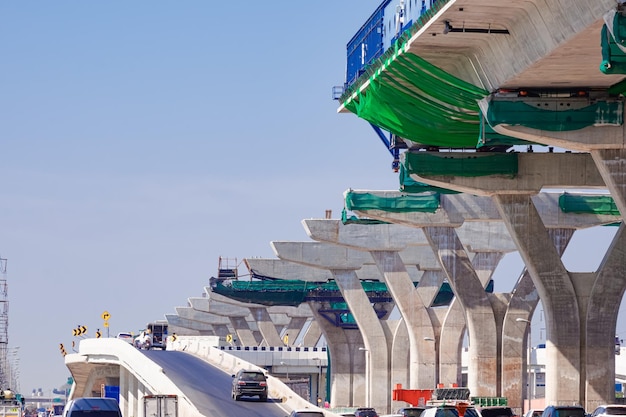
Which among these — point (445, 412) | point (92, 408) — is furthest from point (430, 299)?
point (445, 412)

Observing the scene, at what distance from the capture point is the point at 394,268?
9469 cm

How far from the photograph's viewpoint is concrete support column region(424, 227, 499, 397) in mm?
72875

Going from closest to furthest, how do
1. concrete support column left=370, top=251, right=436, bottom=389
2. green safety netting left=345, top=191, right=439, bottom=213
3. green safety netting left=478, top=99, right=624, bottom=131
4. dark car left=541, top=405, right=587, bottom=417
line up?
dark car left=541, top=405, right=587, bottom=417 < green safety netting left=478, top=99, right=624, bottom=131 < green safety netting left=345, top=191, right=439, bottom=213 < concrete support column left=370, top=251, right=436, bottom=389

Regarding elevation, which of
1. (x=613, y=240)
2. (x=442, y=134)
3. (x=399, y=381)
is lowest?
(x=399, y=381)

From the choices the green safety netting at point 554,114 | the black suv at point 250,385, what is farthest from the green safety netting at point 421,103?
the black suv at point 250,385

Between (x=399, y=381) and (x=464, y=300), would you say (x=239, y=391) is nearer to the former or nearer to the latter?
(x=464, y=300)

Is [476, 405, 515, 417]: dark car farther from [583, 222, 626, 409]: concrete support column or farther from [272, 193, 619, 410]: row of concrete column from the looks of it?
[583, 222, 626, 409]: concrete support column

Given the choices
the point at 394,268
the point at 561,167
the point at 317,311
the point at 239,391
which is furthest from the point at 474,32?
the point at 317,311

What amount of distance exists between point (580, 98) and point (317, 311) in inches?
3231

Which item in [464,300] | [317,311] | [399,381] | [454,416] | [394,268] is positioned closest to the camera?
[454,416]

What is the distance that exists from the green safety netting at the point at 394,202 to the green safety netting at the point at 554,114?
95.8ft

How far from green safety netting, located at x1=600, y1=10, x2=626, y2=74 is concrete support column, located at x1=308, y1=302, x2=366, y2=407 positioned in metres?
88.7

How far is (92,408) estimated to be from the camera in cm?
4066

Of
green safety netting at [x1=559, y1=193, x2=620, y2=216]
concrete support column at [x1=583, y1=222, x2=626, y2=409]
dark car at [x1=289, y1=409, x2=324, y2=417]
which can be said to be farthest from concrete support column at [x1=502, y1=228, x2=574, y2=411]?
dark car at [x1=289, y1=409, x2=324, y2=417]
